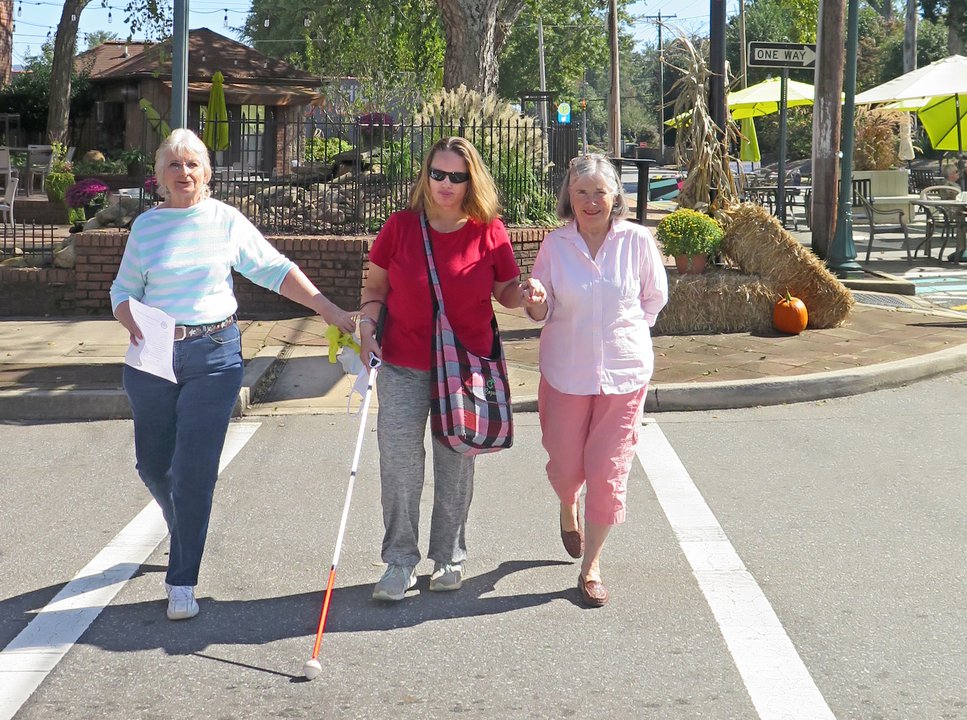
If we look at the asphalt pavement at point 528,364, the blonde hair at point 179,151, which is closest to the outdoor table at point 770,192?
the asphalt pavement at point 528,364

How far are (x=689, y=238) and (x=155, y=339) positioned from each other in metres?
7.51

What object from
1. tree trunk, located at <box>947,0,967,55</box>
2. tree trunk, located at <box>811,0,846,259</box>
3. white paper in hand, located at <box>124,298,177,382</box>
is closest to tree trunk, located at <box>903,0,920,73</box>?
tree trunk, located at <box>947,0,967,55</box>

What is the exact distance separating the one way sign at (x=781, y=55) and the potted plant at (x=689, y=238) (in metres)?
5.00

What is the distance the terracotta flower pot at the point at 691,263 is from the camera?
38.0ft

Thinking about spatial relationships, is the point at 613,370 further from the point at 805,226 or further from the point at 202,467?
the point at 805,226

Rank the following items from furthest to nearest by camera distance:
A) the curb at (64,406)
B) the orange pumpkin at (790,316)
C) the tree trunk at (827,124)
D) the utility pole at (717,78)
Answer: the tree trunk at (827,124) < the utility pole at (717,78) < the orange pumpkin at (790,316) < the curb at (64,406)

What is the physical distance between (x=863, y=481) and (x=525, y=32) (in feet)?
188

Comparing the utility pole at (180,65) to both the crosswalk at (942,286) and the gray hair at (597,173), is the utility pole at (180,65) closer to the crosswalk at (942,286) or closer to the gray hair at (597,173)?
the gray hair at (597,173)

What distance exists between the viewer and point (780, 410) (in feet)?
29.0

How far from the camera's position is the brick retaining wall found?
480 inches

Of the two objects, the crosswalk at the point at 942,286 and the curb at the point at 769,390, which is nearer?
the curb at the point at 769,390

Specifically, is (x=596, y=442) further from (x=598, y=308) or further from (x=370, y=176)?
(x=370, y=176)

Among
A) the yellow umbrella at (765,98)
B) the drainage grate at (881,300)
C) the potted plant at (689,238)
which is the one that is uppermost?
the yellow umbrella at (765,98)

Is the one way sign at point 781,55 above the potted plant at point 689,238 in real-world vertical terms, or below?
above
